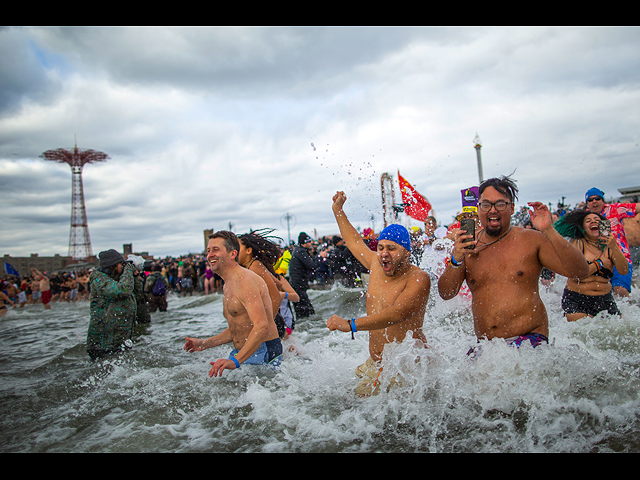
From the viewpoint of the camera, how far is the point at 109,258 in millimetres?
4844

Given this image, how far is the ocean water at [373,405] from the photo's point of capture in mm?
2643

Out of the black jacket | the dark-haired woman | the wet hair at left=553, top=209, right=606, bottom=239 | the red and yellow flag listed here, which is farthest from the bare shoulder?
the black jacket

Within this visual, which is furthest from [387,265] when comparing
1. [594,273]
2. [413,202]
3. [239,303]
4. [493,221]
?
[413,202]

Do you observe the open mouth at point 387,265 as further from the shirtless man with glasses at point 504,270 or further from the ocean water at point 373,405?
the ocean water at point 373,405

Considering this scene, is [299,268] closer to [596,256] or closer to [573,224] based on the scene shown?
[573,224]

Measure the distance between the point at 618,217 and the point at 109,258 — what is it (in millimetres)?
7753

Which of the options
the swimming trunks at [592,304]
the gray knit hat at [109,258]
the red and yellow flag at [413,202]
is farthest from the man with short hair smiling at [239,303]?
the red and yellow flag at [413,202]

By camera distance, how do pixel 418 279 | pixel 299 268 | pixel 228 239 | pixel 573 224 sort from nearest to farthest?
pixel 418 279 < pixel 228 239 < pixel 573 224 < pixel 299 268

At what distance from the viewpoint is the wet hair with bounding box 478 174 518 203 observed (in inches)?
110

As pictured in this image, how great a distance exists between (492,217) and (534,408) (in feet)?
4.52

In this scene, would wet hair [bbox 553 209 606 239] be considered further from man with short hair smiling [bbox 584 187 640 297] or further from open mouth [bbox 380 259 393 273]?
open mouth [bbox 380 259 393 273]

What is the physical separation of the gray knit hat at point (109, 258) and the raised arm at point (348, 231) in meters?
2.97

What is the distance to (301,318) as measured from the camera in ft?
29.0
